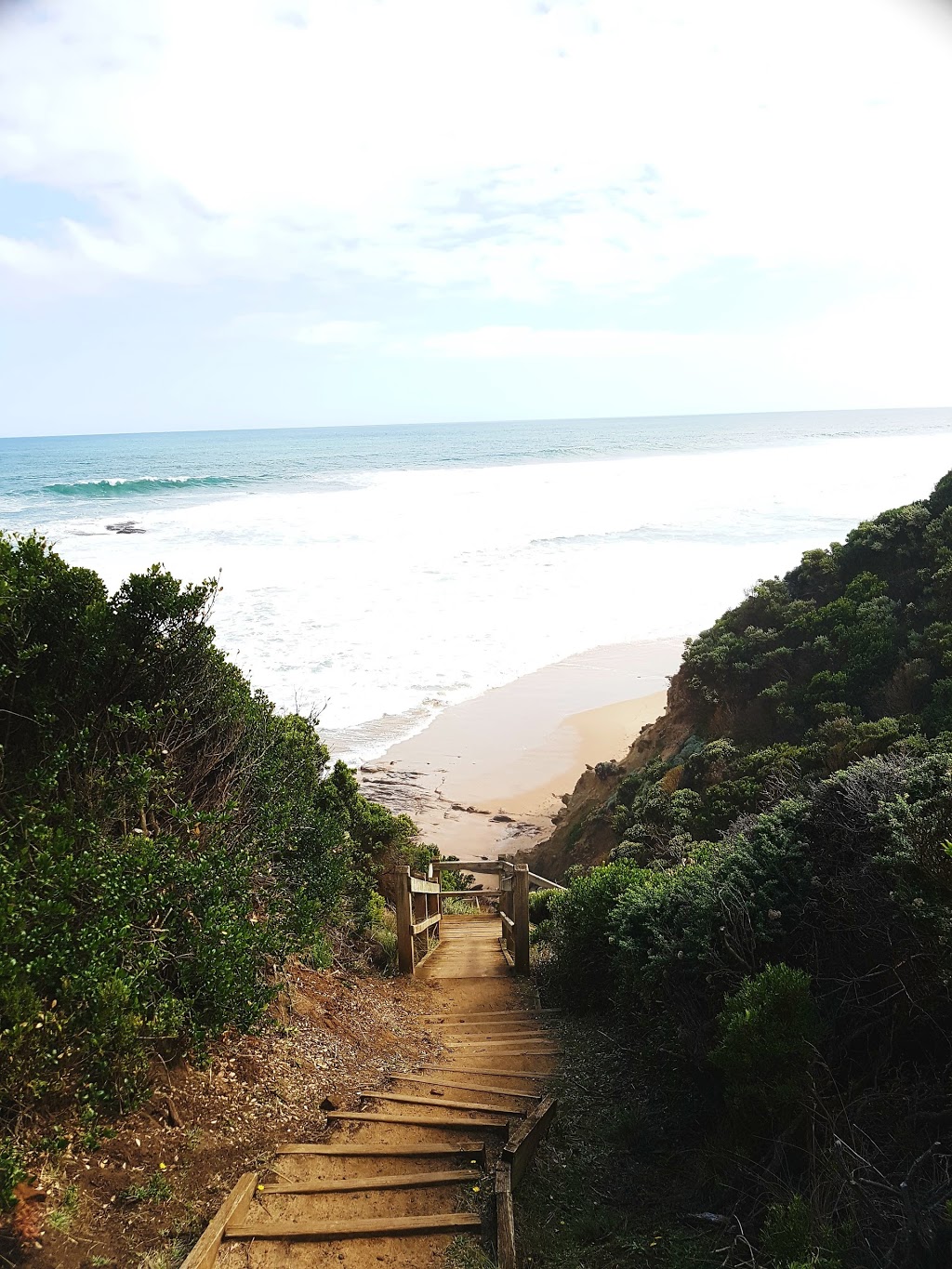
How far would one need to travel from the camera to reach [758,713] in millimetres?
14695

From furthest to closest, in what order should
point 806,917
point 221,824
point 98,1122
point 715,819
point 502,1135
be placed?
point 715,819
point 221,824
point 806,917
point 502,1135
point 98,1122

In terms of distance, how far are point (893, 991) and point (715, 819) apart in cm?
699

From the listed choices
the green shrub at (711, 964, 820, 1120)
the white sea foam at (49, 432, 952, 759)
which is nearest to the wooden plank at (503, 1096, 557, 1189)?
the green shrub at (711, 964, 820, 1120)

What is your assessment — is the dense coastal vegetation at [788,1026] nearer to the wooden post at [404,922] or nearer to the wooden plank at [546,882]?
the wooden post at [404,922]

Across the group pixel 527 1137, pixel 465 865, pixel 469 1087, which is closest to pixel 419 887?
pixel 465 865

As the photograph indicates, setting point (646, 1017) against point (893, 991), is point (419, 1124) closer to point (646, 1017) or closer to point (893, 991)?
point (646, 1017)

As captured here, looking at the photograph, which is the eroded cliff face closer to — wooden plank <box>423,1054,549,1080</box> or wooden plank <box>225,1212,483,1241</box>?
wooden plank <box>423,1054,549,1080</box>

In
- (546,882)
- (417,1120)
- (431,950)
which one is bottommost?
(431,950)

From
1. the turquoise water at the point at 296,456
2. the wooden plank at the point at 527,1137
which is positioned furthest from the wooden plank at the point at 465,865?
the turquoise water at the point at 296,456

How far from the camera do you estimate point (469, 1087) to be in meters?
5.91

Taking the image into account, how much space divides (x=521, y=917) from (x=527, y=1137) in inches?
192

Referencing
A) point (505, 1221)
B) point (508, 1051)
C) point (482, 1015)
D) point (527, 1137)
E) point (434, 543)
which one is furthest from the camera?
point (434, 543)

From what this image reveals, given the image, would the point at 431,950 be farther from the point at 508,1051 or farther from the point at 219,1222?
the point at 219,1222

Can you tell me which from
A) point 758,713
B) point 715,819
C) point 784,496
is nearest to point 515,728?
point 758,713
